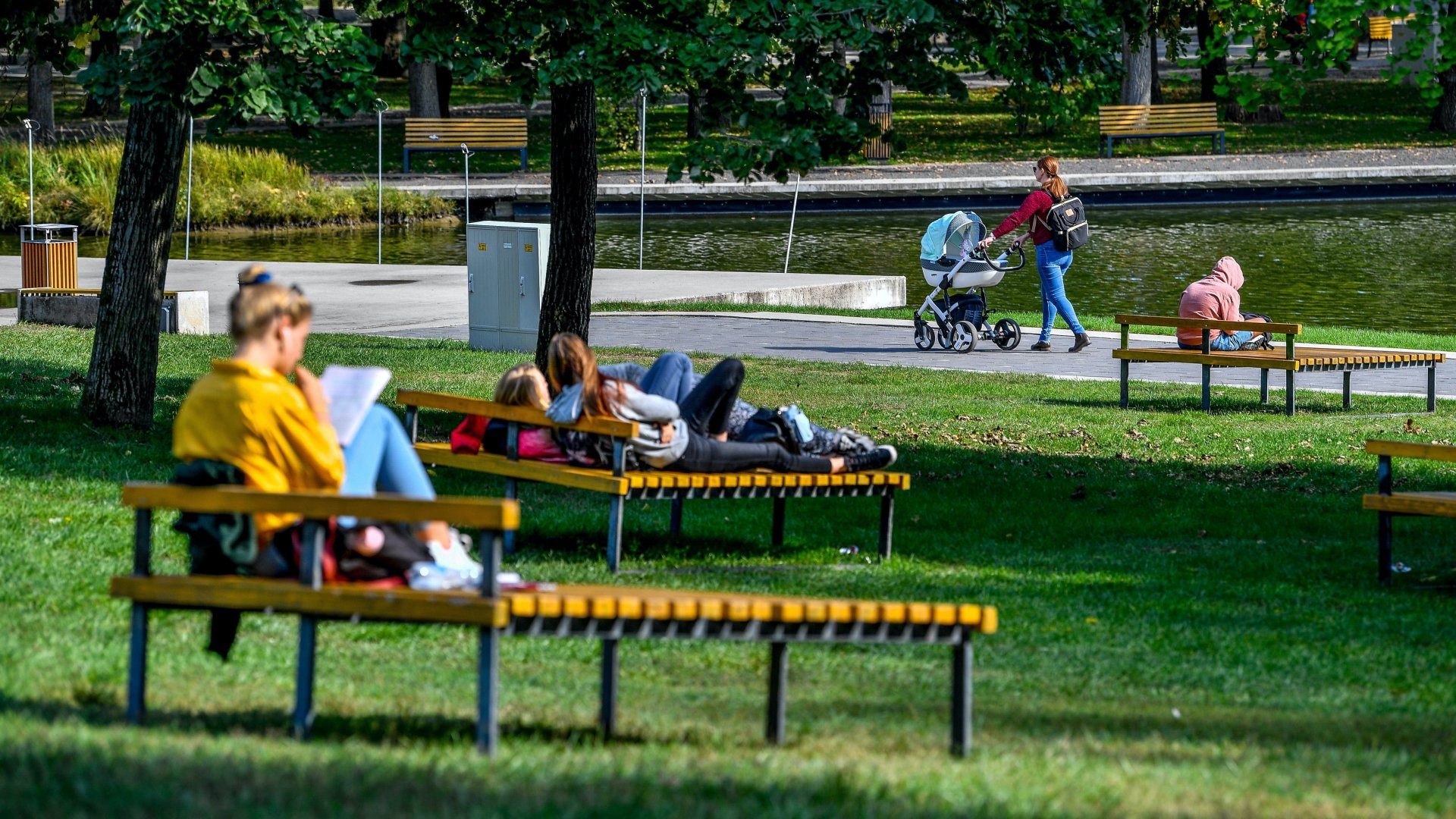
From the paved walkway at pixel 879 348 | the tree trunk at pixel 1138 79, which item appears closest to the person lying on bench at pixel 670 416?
the paved walkway at pixel 879 348

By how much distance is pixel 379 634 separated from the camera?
6.62 m

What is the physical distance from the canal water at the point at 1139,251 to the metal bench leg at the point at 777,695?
17.8m

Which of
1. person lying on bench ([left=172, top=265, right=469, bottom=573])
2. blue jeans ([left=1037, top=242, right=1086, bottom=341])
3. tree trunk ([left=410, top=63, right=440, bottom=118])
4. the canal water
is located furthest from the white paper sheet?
tree trunk ([left=410, top=63, right=440, bottom=118])

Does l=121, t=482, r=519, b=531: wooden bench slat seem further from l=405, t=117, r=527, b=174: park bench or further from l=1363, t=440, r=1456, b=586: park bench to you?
l=405, t=117, r=527, b=174: park bench

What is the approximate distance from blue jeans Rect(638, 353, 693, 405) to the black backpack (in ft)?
29.5

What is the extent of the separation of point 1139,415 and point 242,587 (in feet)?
30.7

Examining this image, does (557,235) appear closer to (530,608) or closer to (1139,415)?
(1139,415)

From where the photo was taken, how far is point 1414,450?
26.5ft

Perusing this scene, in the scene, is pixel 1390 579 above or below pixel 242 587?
below

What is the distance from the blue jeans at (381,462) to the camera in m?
5.38

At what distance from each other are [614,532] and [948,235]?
1010cm

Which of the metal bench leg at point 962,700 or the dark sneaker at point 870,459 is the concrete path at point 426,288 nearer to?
the dark sneaker at point 870,459

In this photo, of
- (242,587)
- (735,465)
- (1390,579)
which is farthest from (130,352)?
(1390,579)

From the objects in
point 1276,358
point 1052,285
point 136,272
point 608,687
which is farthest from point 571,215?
point 608,687
